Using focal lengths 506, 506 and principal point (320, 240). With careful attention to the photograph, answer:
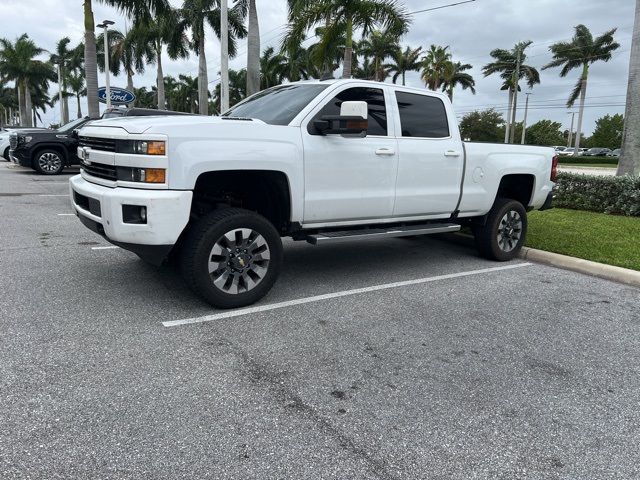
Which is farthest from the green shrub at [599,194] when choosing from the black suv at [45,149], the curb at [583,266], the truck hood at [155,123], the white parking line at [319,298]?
the black suv at [45,149]

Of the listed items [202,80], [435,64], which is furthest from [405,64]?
[202,80]

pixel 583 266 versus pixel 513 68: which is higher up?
pixel 513 68

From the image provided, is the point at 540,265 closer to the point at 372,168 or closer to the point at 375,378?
the point at 372,168

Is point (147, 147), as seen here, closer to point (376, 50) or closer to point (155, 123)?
point (155, 123)

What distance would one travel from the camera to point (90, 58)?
20422mm

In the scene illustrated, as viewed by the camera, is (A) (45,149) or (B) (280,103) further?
(A) (45,149)

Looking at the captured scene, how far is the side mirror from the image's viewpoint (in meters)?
4.40

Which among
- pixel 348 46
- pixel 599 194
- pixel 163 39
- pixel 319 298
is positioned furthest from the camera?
pixel 163 39

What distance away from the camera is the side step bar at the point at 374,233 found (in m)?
4.76

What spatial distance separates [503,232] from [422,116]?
2.04 m

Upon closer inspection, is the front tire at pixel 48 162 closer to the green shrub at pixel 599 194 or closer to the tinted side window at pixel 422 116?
the tinted side window at pixel 422 116

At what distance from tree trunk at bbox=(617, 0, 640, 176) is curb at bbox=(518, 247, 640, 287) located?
20.1ft

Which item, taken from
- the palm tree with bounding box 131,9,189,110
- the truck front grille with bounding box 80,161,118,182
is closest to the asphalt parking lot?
the truck front grille with bounding box 80,161,118,182

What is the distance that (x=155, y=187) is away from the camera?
3.88m
